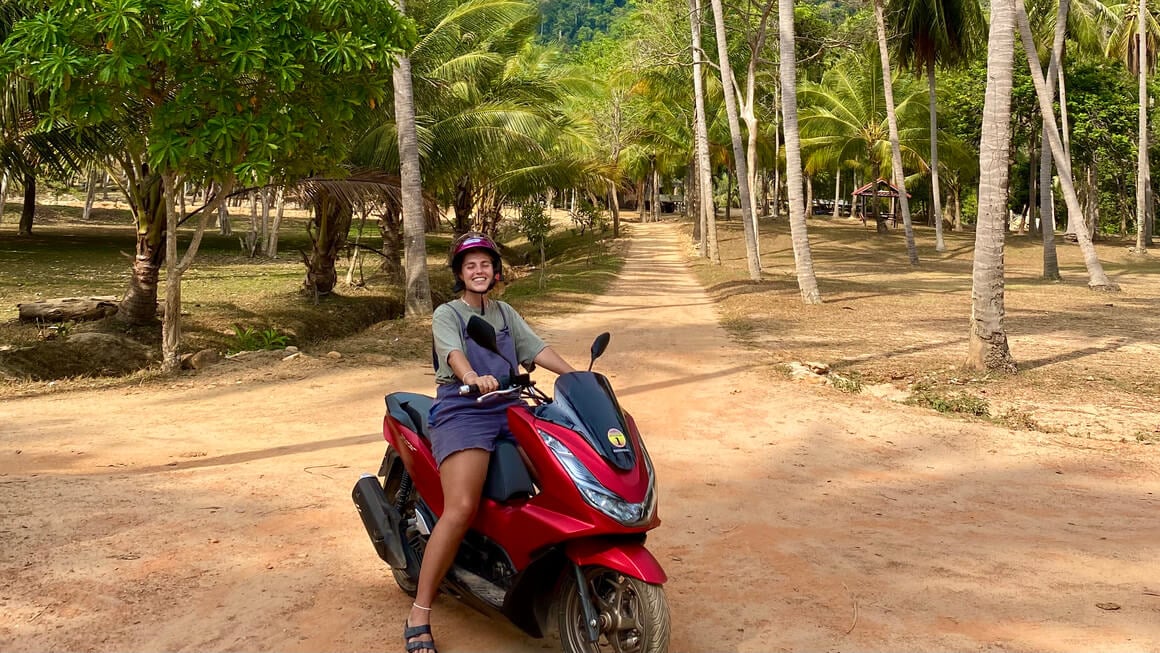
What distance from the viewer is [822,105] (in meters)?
40.3

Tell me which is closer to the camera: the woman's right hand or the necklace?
the woman's right hand

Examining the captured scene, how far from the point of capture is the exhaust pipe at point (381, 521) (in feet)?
12.7

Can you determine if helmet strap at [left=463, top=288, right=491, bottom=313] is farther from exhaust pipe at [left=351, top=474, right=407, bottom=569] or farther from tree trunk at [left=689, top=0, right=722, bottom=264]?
tree trunk at [left=689, top=0, right=722, bottom=264]

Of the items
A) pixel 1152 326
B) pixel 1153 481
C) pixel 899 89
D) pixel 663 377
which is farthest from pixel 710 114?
pixel 1153 481

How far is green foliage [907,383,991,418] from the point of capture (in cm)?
825

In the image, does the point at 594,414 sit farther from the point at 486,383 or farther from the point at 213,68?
the point at 213,68

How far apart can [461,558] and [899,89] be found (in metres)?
42.9

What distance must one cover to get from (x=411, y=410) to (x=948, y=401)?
6151mm

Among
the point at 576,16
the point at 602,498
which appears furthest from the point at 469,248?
the point at 576,16

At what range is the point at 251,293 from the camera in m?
18.3

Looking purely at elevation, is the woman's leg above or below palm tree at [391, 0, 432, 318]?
below

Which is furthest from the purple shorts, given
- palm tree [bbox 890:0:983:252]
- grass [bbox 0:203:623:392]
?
palm tree [bbox 890:0:983:252]

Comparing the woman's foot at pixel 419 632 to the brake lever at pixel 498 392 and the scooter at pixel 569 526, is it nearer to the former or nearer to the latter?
the scooter at pixel 569 526

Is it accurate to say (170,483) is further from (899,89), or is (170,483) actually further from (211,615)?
(899,89)
